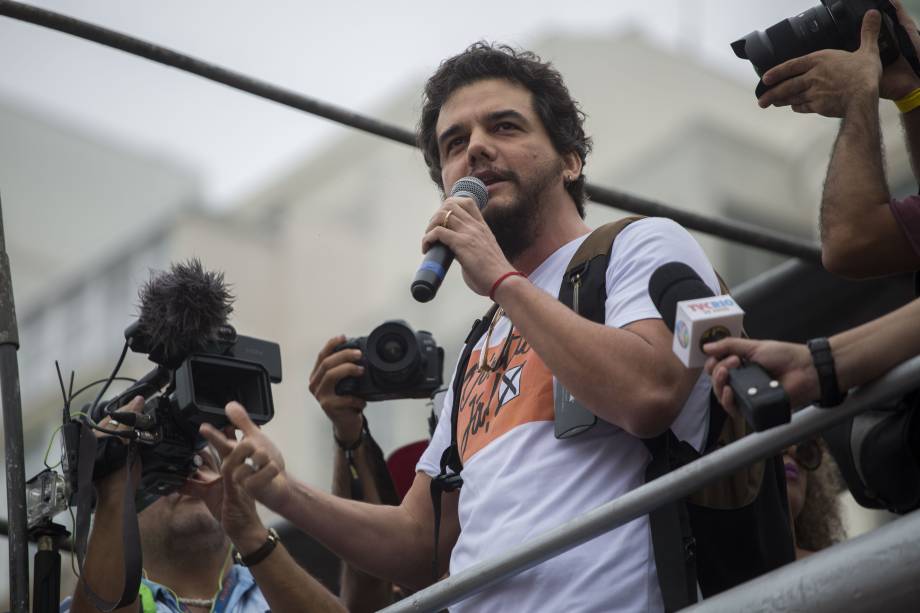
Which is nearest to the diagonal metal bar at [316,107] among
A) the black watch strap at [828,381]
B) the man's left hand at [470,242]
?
the man's left hand at [470,242]

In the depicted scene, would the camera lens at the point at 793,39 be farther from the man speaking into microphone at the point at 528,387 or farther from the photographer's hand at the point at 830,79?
the man speaking into microphone at the point at 528,387

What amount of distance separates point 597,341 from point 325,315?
23793mm

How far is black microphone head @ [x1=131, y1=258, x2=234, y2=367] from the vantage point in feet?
13.0

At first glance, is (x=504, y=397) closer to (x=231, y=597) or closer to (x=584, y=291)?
(x=584, y=291)

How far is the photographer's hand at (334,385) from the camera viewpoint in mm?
→ 4676

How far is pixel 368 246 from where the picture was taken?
87.9 ft

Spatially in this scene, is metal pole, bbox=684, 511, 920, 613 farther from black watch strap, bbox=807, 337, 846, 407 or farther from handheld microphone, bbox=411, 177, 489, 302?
handheld microphone, bbox=411, 177, 489, 302

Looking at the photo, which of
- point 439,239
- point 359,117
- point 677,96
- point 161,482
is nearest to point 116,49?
point 359,117

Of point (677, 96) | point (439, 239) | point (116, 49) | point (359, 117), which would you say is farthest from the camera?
point (677, 96)

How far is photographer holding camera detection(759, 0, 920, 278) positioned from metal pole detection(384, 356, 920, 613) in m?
0.54

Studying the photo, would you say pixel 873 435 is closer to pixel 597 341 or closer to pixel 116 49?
pixel 597 341

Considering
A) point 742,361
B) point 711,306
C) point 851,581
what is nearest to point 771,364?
point 742,361

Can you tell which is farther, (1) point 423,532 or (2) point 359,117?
(2) point 359,117

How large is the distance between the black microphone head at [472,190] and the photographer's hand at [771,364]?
105 cm
